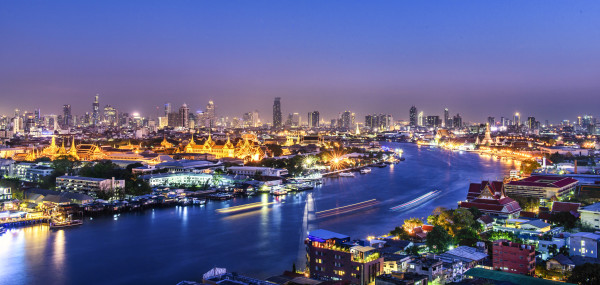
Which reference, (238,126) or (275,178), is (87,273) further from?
(238,126)

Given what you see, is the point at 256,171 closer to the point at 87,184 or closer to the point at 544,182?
the point at 87,184

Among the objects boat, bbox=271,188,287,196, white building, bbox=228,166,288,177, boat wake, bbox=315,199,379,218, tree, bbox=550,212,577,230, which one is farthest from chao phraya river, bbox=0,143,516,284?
white building, bbox=228,166,288,177

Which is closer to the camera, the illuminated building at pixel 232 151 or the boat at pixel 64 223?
the boat at pixel 64 223

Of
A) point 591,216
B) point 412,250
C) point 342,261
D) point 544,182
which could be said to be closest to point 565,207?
point 591,216

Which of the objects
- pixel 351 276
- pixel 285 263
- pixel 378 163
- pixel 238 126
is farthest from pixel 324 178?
pixel 238 126

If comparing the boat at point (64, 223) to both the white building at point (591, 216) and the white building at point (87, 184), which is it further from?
the white building at point (591, 216)

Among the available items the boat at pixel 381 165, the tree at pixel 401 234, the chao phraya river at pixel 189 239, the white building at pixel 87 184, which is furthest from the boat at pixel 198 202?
the boat at pixel 381 165
